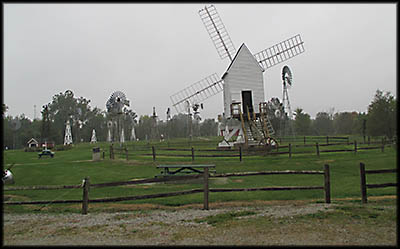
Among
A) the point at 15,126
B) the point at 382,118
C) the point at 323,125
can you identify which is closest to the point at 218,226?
the point at 382,118

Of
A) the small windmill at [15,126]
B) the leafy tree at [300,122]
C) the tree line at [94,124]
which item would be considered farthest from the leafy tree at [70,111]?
the leafy tree at [300,122]

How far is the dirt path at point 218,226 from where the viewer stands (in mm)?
5152

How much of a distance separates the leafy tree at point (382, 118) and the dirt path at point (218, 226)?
33722mm

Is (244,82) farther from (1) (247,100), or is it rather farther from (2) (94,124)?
(2) (94,124)

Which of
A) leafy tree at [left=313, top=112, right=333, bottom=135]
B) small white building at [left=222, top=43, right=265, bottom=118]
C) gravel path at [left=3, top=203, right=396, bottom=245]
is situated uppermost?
small white building at [left=222, top=43, right=265, bottom=118]

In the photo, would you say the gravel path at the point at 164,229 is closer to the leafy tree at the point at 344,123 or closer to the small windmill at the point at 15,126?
the small windmill at the point at 15,126

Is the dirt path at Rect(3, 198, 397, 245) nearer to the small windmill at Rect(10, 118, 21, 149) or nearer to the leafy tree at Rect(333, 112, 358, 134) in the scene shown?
the small windmill at Rect(10, 118, 21, 149)

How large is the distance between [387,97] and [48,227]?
140 feet

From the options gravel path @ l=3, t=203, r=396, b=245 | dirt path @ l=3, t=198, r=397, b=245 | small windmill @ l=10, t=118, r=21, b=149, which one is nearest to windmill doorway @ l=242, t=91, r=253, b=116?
dirt path @ l=3, t=198, r=397, b=245

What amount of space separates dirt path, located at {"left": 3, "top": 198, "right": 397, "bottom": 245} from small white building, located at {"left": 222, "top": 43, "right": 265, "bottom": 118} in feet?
59.8

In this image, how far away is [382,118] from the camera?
1415 inches

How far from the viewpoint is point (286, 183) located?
11.5 meters

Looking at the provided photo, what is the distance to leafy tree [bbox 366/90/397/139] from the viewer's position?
117ft

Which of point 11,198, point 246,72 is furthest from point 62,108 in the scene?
point 11,198
